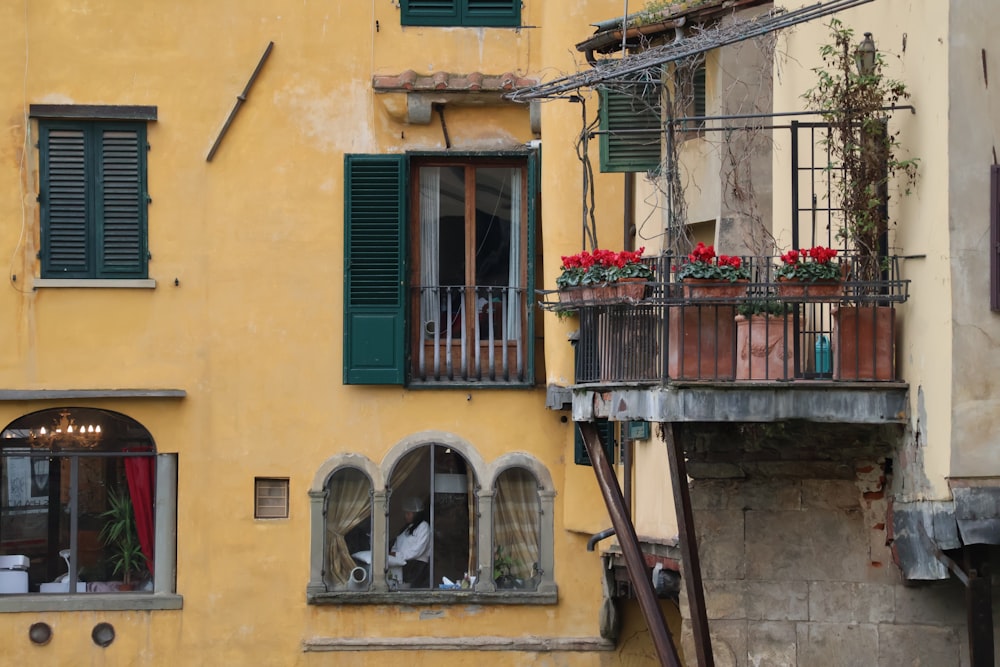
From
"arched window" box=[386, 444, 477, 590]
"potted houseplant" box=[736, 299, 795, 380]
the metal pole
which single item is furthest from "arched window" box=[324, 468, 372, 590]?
"potted houseplant" box=[736, 299, 795, 380]

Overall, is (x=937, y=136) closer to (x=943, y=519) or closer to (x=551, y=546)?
(x=943, y=519)

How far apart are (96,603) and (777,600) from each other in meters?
7.59

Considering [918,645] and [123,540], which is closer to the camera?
[918,645]

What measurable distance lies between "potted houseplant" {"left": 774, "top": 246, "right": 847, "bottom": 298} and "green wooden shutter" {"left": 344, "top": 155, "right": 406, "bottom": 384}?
6.80 metres

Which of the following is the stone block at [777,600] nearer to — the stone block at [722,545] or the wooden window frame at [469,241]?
the stone block at [722,545]

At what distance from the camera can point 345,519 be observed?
17484mm

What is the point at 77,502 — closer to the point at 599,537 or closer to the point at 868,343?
the point at 599,537

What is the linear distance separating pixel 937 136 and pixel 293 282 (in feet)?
26.7

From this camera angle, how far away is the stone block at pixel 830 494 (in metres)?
11.6

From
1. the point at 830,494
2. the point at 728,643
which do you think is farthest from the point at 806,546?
the point at 728,643

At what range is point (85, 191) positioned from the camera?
1734 cm

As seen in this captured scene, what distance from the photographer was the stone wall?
11391 millimetres

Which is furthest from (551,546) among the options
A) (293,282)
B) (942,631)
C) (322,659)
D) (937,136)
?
(937,136)

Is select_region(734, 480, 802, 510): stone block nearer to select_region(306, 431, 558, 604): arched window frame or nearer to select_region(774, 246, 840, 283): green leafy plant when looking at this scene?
select_region(774, 246, 840, 283): green leafy plant
